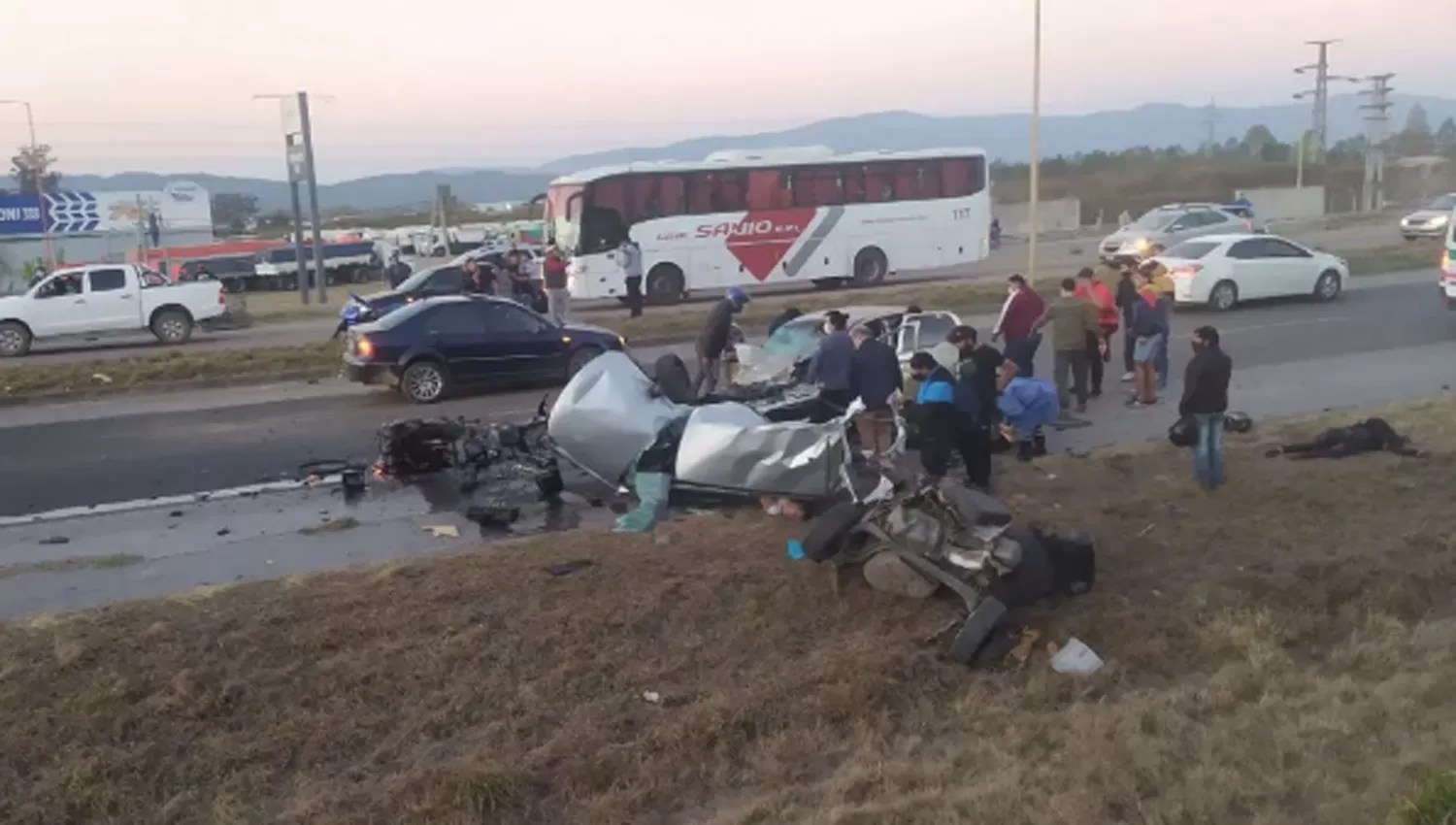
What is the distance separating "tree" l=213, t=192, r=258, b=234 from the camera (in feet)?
385

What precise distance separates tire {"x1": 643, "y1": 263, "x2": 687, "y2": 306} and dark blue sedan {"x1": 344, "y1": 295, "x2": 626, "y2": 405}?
13.1 meters

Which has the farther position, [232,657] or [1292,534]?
[1292,534]

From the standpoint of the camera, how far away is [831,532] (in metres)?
7.70

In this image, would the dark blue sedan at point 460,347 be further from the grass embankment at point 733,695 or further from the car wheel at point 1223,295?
the car wheel at point 1223,295

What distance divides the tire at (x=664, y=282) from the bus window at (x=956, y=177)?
787 cm

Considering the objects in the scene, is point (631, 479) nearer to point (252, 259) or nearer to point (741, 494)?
point (741, 494)

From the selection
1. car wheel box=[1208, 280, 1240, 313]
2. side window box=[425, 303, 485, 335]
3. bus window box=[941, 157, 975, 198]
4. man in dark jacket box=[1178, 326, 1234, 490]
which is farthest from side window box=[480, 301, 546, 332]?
bus window box=[941, 157, 975, 198]

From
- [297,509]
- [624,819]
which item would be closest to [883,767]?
[624,819]

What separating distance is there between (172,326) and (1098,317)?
67.2ft

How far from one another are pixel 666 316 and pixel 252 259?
111 ft

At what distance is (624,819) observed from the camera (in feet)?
17.5

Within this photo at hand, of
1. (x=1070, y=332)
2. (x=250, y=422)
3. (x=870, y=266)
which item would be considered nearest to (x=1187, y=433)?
(x=1070, y=332)

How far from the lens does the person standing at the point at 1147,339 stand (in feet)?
48.9

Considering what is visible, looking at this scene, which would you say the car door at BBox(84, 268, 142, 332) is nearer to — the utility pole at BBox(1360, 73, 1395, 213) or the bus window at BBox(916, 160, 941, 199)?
the bus window at BBox(916, 160, 941, 199)
